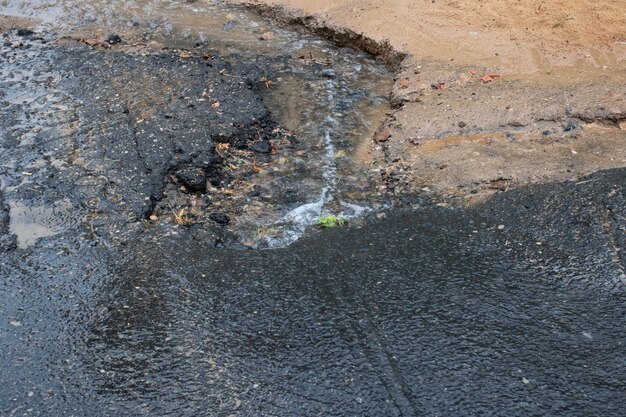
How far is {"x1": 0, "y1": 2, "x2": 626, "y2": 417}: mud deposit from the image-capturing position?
137 inches

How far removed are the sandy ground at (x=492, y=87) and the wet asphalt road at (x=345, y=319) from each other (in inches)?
17.7

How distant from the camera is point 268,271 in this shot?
4301mm

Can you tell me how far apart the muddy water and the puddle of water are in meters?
0.68

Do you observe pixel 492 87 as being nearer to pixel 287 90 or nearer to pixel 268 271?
pixel 287 90

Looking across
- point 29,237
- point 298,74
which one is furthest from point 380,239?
point 298,74

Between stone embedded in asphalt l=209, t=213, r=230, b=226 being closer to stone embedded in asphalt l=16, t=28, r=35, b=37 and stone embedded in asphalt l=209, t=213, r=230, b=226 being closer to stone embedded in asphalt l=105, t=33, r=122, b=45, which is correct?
stone embedded in asphalt l=105, t=33, r=122, b=45

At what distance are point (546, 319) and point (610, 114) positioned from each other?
2.58 m

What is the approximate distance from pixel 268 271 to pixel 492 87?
311 cm

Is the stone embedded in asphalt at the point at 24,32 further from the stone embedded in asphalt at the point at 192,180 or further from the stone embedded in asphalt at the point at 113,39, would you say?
the stone embedded in asphalt at the point at 192,180

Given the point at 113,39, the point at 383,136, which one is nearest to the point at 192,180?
the point at 383,136

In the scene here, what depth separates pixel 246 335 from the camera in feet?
12.5

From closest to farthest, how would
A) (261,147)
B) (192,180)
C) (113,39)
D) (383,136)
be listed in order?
(192,180)
(261,147)
(383,136)
(113,39)

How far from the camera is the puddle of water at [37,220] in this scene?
15.4ft

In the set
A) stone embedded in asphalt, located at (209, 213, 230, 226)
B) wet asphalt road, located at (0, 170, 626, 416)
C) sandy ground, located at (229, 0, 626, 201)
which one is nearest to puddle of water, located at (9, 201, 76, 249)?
wet asphalt road, located at (0, 170, 626, 416)
